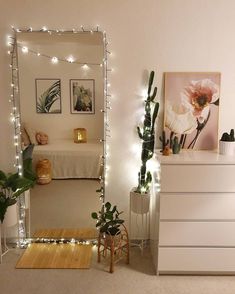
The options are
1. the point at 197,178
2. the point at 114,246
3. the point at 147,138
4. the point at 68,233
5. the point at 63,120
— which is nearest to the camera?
the point at 197,178

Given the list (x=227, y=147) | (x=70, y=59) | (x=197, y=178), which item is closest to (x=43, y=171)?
(x=70, y=59)

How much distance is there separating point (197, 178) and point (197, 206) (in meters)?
0.23

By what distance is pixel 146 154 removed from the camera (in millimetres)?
2748

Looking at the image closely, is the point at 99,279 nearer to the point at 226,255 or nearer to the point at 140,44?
the point at 226,255

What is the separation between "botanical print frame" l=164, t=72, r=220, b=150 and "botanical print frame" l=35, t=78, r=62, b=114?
982mm

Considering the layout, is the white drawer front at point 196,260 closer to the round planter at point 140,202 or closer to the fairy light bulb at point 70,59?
the round planter at point 140,202

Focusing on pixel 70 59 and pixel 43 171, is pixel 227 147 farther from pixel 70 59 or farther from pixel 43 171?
pixel 43 171

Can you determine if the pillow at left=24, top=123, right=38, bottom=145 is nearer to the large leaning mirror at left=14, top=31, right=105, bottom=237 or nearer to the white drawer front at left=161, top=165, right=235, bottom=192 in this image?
the large leaning mirror at left=14, top=31, right=105, bottom=237

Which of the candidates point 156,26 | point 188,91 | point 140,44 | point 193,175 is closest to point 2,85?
point 140,44

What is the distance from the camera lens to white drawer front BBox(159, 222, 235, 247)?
2.49 meters

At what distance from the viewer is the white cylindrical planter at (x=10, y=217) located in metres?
2.80

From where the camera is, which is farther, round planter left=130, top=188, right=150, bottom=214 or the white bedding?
the white bedding

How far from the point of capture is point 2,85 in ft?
9.30

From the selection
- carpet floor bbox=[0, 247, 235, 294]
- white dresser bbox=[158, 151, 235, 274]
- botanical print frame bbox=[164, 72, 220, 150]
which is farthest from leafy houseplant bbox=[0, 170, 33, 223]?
botanical print frame bbox=[164, 72, 220, 150]
